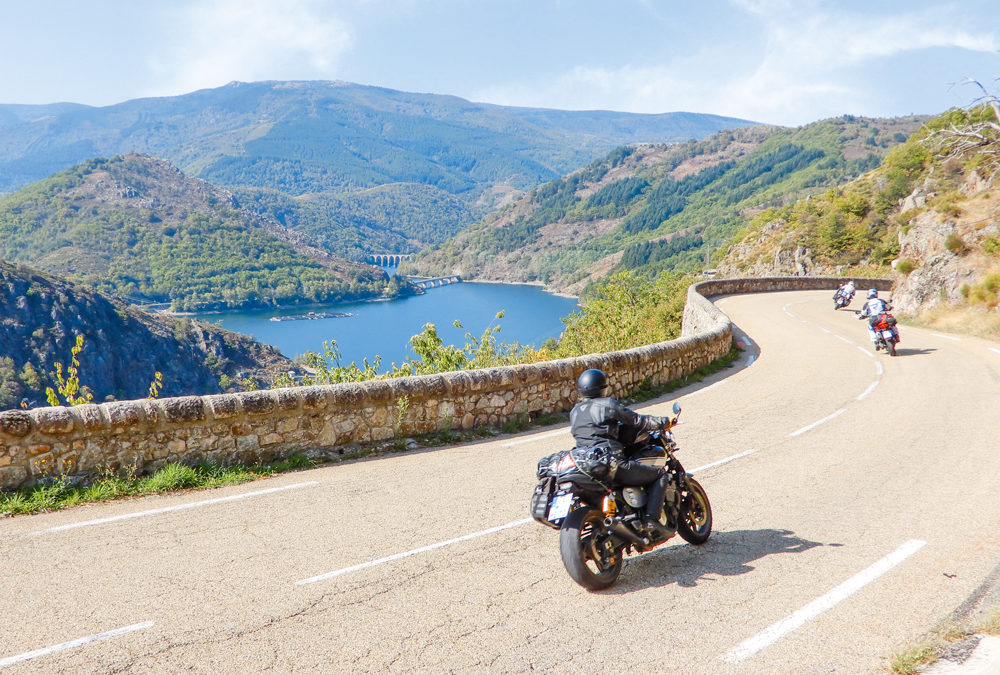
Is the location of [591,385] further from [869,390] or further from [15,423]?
[869,390]

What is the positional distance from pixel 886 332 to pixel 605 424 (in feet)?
49.8

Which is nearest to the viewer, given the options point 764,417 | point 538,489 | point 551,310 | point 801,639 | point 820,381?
point 801,639

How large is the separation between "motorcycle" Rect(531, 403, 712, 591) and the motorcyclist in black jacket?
66 mm

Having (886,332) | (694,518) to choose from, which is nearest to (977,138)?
(886,332)

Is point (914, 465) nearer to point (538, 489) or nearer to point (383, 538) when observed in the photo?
point (538, 489)

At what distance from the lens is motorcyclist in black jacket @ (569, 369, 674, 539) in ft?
15.5

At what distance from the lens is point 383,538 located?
5414 millimetres

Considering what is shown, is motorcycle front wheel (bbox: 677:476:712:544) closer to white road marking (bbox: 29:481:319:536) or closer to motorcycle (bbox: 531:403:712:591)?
motorcycle (bbox: 531:403:712:591)

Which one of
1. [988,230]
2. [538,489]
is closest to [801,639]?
[538,489]

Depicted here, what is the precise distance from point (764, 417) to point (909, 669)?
277 inches

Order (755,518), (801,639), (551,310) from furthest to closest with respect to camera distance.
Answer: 1. (551,310)
2. (755,518)
3. (801,639)

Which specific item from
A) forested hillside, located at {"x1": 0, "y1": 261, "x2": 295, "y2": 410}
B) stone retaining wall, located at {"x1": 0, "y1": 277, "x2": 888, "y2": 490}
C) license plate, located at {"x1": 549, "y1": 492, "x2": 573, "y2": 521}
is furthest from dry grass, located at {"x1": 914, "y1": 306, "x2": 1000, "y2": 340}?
forested hillside, located at {"x1": 0, "y1": 261, "x2": 295, "y2": 410}

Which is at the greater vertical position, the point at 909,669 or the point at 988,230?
the point at 988,230

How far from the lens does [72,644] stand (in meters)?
3.74
